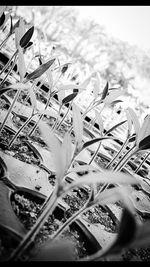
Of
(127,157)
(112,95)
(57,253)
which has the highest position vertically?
(112,95)

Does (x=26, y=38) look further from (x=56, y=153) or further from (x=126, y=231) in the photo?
(x=126, y=231)

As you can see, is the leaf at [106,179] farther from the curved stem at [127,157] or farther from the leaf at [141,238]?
the curved stem at [127,157]

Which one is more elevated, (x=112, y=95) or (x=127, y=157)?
(x=112, y=95)

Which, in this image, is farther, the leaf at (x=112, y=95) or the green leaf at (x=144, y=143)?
the leaf at (x=112, y=95)

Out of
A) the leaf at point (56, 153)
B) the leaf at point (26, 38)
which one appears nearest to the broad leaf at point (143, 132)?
the leaf at point (56, 153)

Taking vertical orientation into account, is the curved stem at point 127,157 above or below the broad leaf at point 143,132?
below

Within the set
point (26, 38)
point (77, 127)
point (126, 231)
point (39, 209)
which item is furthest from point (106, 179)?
point (26, 38)

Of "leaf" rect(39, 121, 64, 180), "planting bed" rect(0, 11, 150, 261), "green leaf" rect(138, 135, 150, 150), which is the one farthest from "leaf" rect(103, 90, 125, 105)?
"leaf" rect(39, 121, 64, 180)

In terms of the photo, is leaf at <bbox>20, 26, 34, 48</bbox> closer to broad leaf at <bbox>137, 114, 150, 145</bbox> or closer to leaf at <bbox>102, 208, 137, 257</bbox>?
broad leaf at <bbox>137, 114, 150, 145</bbox>

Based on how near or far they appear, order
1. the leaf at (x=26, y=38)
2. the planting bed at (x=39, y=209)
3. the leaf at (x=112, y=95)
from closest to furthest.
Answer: the planting bed at (x=39, y=209) → the leaf at (x=26, y=38) → the leaf at (x=112, y=95)

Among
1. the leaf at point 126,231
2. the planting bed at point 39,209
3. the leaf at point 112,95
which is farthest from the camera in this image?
the leaf at point 112,95

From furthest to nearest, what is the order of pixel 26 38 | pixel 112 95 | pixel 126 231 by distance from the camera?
pixel 112 95
pixel 26 38
pixel 126 231

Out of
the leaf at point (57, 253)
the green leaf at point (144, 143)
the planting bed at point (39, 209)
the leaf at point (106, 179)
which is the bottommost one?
the planting bed at point (39, 209)
